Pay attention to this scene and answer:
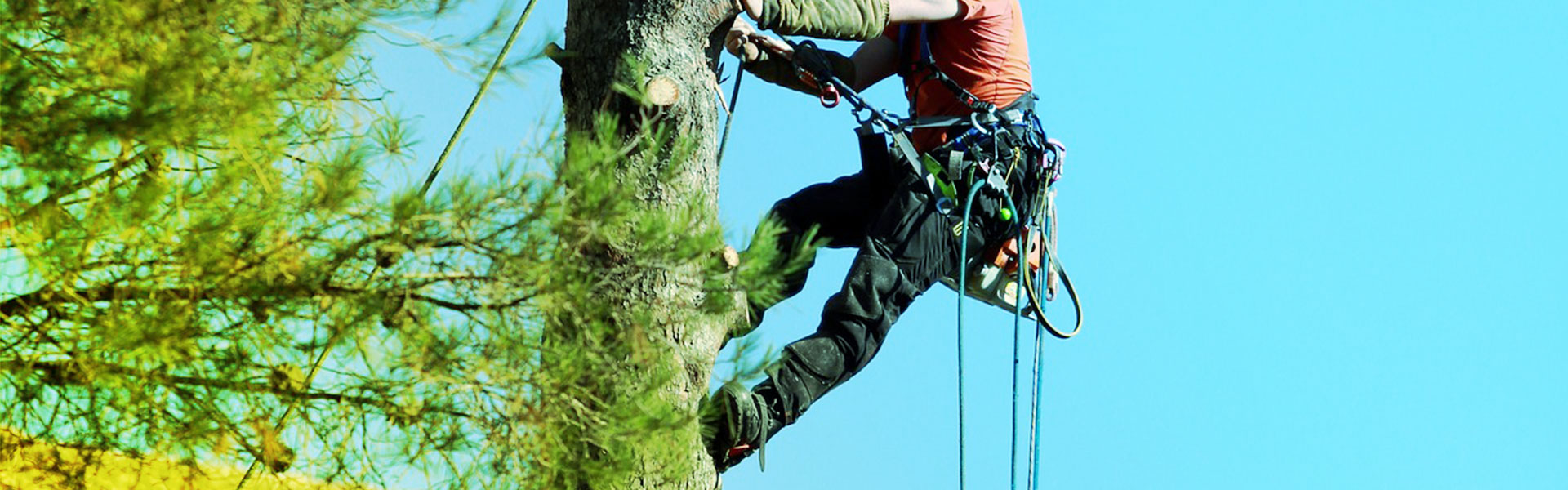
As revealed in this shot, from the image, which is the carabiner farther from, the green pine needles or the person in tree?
the green pine needles

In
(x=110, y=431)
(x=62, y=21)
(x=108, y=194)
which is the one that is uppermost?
(x=62, y=21)

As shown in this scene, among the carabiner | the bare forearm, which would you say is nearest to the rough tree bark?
the bare forearm

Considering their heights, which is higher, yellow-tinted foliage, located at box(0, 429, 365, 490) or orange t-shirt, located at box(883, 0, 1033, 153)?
orange t-shirt, located at box(883, 0, 1033, 153)

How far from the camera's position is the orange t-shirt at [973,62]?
14.4ft

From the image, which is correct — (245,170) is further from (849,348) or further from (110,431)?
(849,348)

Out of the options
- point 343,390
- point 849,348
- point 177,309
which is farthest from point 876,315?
point 177,309

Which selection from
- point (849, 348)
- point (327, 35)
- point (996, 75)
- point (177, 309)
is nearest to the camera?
point (177, 309)

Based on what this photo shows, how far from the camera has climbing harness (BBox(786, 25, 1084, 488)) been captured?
419 centimetres

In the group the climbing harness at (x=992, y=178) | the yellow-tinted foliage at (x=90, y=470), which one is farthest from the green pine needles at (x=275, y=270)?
the climbing harness at (x=992, y=178)

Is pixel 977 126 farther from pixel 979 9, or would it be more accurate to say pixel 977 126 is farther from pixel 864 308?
pixel 864 308

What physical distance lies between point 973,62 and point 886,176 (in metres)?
0.34

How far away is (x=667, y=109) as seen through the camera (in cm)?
363

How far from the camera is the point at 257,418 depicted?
3324 millimetres

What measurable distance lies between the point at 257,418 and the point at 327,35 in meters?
0.68
